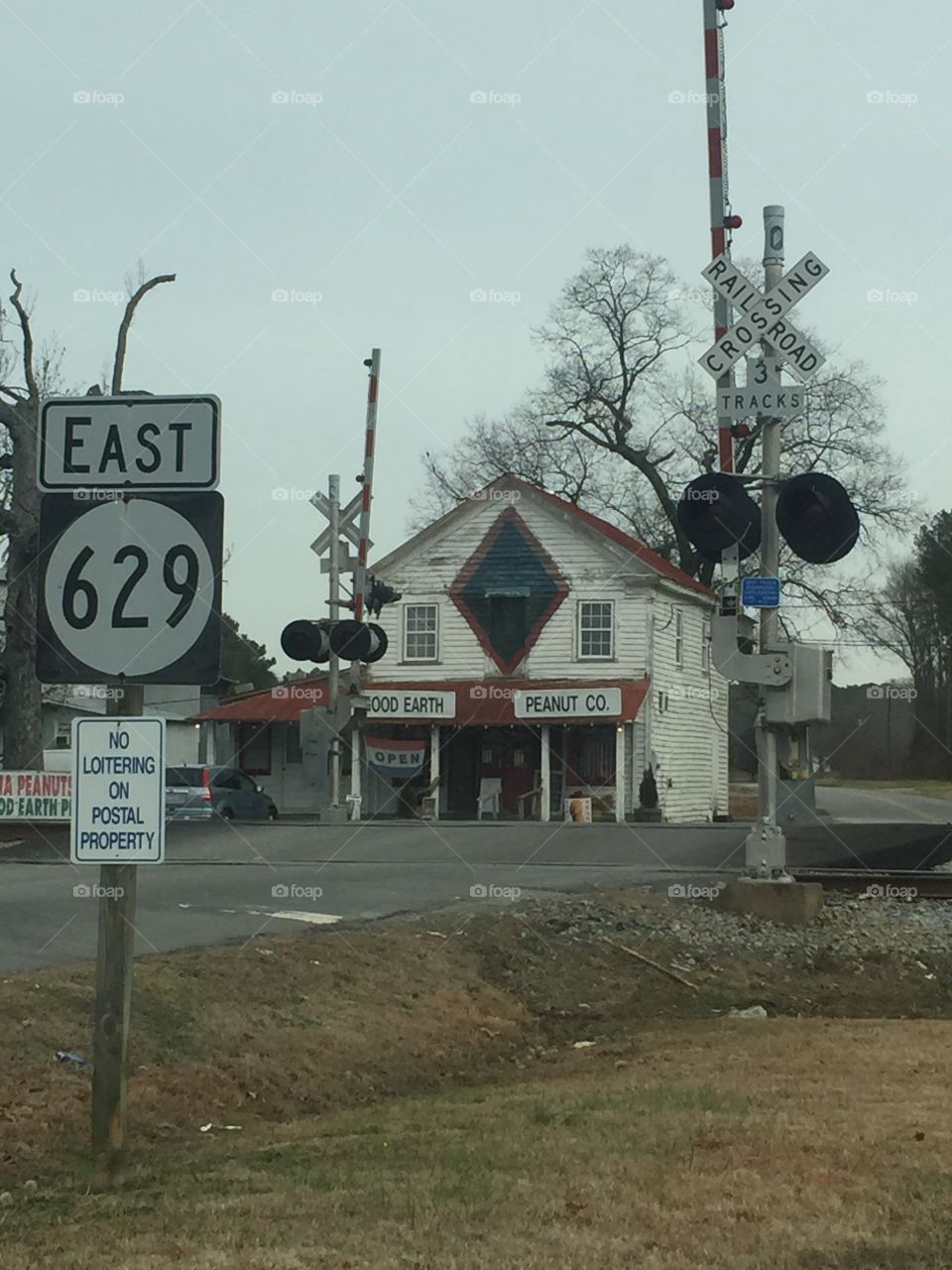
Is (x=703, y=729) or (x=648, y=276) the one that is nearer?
(x=703, y=729)

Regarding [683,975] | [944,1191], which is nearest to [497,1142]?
[944,1191]

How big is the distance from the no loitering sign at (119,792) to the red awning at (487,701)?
34849mm

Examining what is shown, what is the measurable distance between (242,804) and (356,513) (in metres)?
11.5

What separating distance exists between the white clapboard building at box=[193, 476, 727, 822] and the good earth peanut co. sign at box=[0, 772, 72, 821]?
1544cm

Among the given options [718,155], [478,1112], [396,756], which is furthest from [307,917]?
[396,756]

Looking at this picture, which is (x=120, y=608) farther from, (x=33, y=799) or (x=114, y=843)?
(x=33, y=799)

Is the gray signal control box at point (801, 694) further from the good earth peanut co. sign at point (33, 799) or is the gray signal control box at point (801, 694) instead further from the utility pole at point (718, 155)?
the good earth peanut co. sign at point (33, 799)

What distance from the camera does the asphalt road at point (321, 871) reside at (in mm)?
14242

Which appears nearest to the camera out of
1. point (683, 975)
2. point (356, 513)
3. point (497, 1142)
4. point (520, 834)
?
point (497, 1142)

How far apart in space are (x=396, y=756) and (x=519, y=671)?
3.69 meters

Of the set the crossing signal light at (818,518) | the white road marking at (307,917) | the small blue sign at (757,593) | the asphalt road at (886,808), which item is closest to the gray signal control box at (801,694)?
the small blue sign at (757,593)

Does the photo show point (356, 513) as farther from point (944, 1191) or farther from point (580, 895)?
point (944, 1191)

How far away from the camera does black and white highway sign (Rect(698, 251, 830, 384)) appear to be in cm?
1598

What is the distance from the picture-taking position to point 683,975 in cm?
1487
